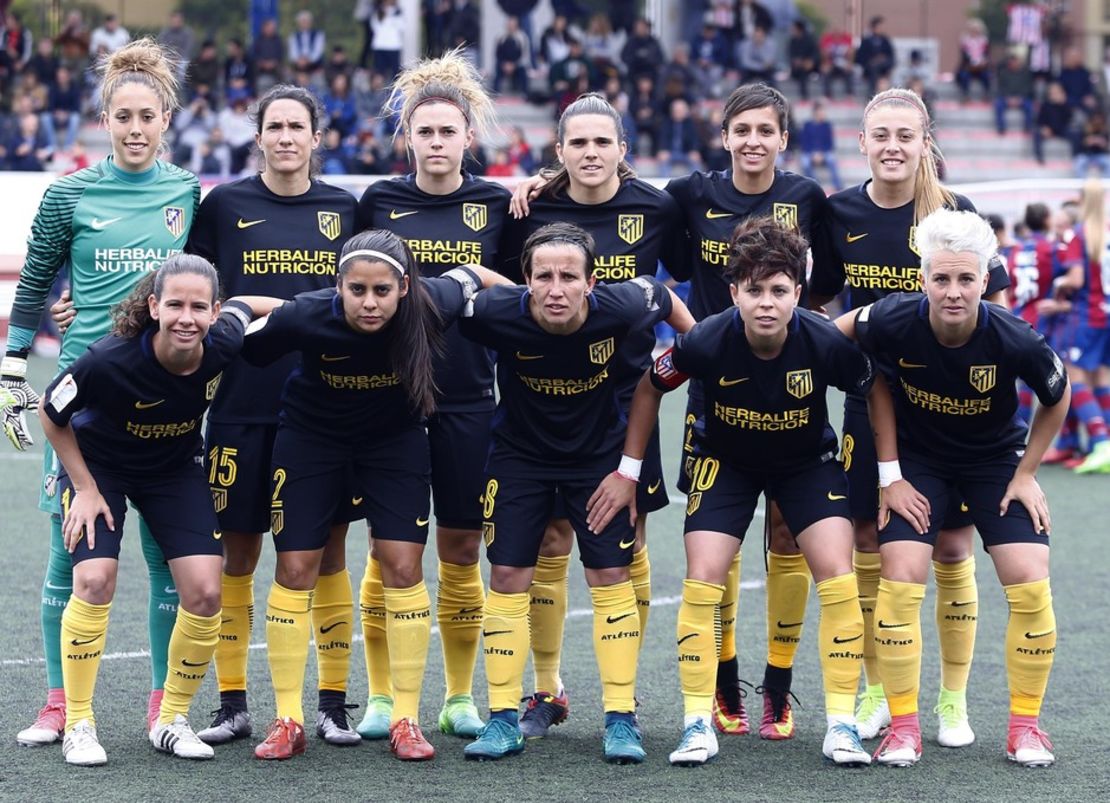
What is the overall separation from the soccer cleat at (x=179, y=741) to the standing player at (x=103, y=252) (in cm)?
19

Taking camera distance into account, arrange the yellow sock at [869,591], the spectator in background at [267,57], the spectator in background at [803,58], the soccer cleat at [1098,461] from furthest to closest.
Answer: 1. the spectator in background at [803,58]
2. the spectator in background at [267,57]
3. the soccer cleat at [1098,461]
4. the yellow sock at [869,591]

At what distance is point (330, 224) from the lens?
5.55 m

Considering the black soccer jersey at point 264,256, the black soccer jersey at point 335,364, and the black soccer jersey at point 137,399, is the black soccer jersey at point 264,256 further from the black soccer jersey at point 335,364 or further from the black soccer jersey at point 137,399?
the black soccer jersey at point 137,399

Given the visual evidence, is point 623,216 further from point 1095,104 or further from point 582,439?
point 1095,104

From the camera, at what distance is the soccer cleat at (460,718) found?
553 centimetres

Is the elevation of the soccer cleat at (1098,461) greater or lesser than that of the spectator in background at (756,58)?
lesser

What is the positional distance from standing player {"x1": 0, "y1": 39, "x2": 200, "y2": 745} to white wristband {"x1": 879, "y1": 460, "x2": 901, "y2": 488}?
2.29 m

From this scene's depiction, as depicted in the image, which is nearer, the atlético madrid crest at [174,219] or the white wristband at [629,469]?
the white wristband at [629,469]

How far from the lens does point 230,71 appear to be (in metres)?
22.4

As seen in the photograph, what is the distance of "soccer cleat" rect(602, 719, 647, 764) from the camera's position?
17.0 ft

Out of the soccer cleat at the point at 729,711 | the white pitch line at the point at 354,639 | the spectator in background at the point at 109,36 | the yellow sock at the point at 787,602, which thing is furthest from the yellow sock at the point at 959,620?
the spectator in background at the point at 109,36

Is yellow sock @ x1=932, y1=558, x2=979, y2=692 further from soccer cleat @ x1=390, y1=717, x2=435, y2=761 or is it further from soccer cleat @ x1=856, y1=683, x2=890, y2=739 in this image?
soccer cleat @ x1=390, y1=717, x2=435, y2=761

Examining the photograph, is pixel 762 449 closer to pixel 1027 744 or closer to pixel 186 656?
pixel 1027 744

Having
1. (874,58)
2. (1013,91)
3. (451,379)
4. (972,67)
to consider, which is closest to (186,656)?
(451,379)
